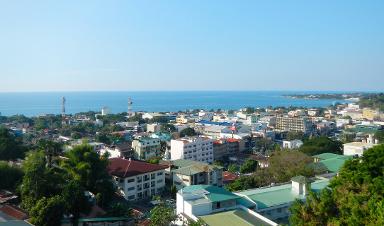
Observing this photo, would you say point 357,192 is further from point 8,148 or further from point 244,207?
point 8,148

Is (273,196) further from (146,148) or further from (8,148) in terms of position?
(146,148)

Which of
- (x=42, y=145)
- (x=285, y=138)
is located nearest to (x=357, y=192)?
(x=42, y=145)

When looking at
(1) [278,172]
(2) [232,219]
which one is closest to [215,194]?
(2) [232,219]

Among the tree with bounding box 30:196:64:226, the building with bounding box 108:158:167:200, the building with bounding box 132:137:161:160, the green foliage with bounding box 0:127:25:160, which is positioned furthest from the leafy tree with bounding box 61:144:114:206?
the building with bounding box 132:137:161:160

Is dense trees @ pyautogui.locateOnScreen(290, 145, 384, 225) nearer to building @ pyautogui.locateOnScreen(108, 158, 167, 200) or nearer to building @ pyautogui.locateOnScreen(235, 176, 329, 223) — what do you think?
building @ pyautogui.locateOnScreen(235, 176, 329, 223)

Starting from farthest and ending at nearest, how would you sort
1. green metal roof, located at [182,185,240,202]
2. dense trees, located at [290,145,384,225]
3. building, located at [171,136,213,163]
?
building, located at [171,136,213,163] → green metal roof, located at [182,185,240,202] → dense trees, located at [290,145,384,225]
